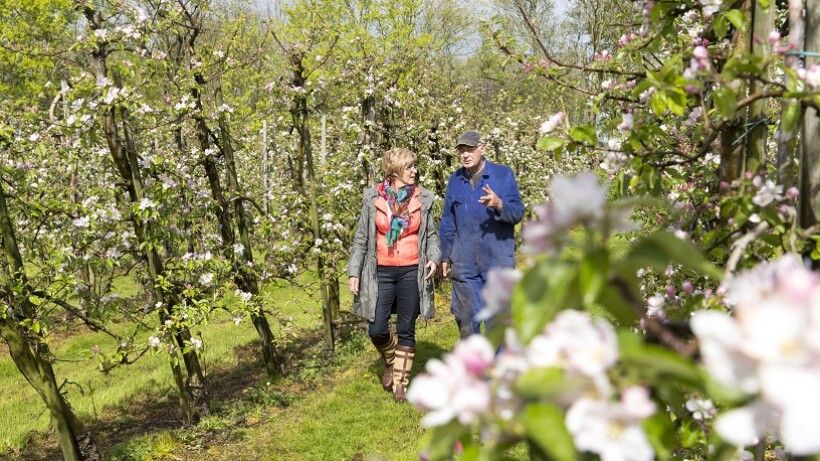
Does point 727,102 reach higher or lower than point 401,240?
higher

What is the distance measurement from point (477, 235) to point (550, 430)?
400cm

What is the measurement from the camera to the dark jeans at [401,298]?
489 cm

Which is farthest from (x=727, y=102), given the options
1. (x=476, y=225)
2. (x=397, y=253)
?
(x=397, y=253)

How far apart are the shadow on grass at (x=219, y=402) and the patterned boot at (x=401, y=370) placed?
3.54 feet

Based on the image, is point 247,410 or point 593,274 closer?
point 593,274

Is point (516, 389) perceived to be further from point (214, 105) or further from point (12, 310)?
point (214, 105)

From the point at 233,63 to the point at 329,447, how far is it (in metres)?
3.25

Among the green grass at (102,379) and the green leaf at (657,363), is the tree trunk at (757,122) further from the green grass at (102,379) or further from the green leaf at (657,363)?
the green grass at (102,379)

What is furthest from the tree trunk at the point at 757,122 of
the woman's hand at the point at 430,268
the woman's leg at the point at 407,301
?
the woman's leg at the point at 407,301

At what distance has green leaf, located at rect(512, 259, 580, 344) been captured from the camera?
0.55 m

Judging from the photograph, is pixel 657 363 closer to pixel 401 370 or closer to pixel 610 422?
pixel 610 422

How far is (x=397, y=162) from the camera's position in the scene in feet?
15.6

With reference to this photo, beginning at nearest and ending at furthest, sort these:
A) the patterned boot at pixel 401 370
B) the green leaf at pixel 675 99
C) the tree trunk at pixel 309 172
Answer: the green leaf at pixel 675 99
the patterned boot at pixel 401 370
the tree trunk at pixel 309 172

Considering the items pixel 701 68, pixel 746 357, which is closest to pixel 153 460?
pixel 701 68
